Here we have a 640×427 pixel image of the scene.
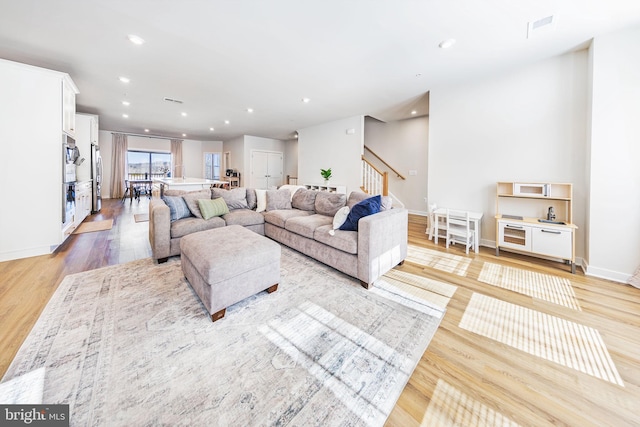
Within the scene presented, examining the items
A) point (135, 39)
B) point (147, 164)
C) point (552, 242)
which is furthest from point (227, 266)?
point (147, 164)

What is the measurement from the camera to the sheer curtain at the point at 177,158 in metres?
10.1

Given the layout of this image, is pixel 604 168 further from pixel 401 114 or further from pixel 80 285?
pixel 80 285

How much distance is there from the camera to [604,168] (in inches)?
104

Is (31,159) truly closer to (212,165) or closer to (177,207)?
(177,207)

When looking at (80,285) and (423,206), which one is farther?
(423,206)

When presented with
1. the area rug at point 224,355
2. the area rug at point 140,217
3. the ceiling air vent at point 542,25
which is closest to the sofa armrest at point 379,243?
the area rug at point 224,355

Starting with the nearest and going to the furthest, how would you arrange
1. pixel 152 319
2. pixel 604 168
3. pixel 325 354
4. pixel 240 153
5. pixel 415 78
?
pixel 325 354
pixel 152 319
pixel 604 168
pixel 415 78
pixel 240 153

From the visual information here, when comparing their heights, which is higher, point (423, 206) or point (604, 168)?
point (604, 168)

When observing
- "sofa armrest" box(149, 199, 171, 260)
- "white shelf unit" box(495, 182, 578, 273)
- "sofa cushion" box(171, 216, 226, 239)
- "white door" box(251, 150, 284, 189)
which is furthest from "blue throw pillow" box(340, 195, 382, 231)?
"white door" box(251, 150, 284, 189)

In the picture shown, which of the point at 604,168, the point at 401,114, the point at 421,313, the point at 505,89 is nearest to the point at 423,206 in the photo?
the point at 401,114

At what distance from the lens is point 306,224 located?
3057mm

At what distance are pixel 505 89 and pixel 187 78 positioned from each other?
194 inches

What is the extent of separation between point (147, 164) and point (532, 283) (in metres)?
12.7

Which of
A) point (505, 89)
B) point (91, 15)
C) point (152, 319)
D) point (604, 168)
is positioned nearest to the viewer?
point (152, 319)
